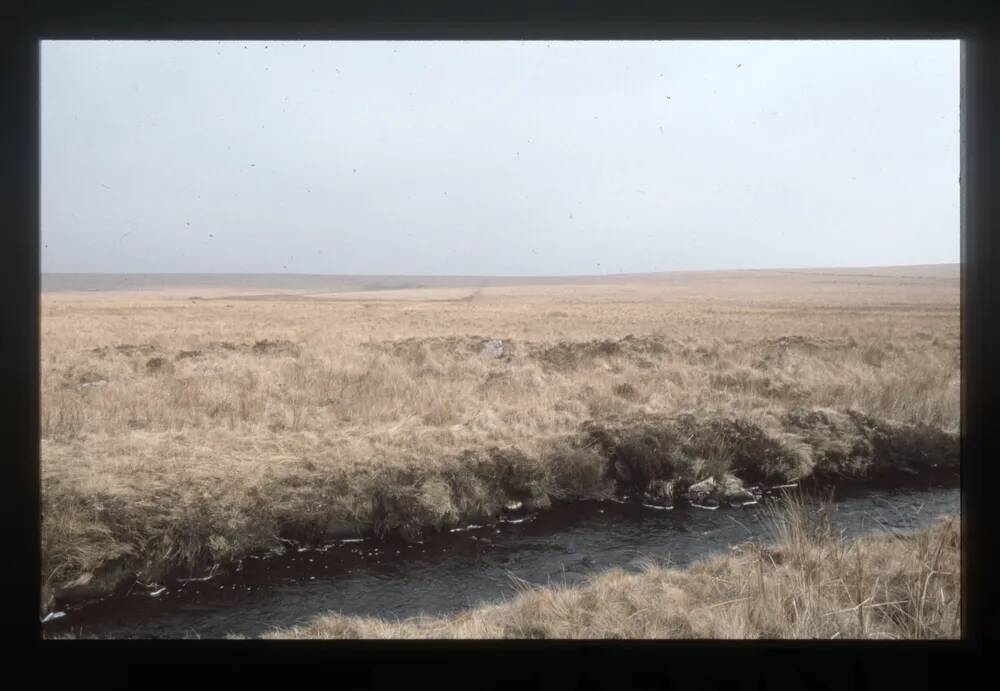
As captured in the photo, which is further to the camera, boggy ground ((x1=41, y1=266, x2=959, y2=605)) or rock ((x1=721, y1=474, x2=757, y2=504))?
rock ((x1=721, y1=474, x2=757, y2=504))

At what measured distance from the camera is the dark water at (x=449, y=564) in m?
3.72

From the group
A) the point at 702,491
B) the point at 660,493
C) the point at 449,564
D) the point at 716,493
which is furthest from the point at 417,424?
the point at 716,493

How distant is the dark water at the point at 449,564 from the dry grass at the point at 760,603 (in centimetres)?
44

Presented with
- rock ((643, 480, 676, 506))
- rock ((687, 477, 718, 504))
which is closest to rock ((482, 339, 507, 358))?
rock ((643, 480, 676, 506))

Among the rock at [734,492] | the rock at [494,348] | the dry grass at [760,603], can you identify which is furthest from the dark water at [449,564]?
the rock at [494,348]

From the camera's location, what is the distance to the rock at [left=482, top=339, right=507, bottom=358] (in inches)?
377

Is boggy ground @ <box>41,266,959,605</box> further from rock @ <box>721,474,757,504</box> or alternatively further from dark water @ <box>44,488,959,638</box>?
dark water @ <box>44,488,959,638</box>

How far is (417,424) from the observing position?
6.06 metres

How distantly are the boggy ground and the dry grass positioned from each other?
1200 millimetres

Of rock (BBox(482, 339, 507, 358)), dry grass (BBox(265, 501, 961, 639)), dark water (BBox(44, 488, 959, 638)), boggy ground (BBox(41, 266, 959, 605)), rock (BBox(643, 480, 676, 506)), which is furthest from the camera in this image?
rock (BBox(482, 339, 507, 358))

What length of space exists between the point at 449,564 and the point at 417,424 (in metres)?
1.93

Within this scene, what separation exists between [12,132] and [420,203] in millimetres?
23497

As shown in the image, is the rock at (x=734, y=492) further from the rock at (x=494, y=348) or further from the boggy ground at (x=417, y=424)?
the rock at (x=494, y=348)

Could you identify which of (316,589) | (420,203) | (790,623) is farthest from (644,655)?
(420,203)
